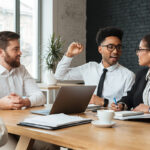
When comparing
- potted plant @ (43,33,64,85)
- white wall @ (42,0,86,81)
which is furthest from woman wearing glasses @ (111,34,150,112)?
white wall @ (42,0,86,81)

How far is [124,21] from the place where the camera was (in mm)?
5867

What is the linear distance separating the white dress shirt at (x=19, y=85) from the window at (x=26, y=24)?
3055 millimetres

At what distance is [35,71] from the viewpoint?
598 centimetres

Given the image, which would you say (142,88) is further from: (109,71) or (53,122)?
(53,122)

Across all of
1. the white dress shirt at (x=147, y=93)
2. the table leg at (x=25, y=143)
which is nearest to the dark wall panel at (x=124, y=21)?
the white dress shirt at (x=147, y=93)

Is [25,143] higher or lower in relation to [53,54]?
lower

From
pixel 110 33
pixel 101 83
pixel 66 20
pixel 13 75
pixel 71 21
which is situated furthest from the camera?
pixel 71 21

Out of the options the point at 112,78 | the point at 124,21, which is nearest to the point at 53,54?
the point at 124,21

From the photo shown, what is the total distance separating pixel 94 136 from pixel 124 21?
496cm

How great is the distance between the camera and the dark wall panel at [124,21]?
559 cm

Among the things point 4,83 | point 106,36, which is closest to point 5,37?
point 4,83

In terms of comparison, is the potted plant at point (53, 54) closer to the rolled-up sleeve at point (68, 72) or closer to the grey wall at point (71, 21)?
the grey wall at point (71, 21)

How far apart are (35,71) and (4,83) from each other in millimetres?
3562

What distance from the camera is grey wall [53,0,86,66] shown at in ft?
19.4
